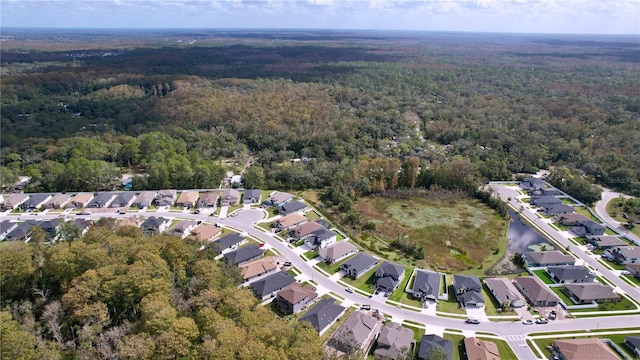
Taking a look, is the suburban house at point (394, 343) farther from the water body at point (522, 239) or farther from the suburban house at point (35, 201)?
the suburban house at point (35, 201)

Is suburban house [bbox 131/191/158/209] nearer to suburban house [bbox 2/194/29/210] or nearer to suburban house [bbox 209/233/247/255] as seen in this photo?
suburban house [bbox 2/194/29/210]

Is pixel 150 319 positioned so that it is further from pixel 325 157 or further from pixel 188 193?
pixel 325 157

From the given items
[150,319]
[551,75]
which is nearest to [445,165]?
[150,319]

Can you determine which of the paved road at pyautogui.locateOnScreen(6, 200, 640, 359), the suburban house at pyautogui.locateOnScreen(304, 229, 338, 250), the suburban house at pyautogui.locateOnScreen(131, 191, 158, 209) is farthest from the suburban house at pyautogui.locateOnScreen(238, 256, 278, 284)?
the suburban house at pyautogui.locateOnScreen(131, 191, 158, 209)

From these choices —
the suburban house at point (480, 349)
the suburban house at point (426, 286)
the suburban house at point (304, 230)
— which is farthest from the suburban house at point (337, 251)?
the suburban house at point (480, 349)

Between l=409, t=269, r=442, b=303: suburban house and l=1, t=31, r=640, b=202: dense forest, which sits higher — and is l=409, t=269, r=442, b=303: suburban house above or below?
below
